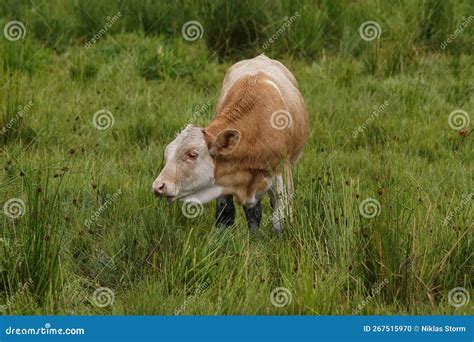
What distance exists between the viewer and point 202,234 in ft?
25.0

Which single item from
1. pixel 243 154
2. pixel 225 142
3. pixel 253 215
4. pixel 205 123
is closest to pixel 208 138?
pixel 225 142

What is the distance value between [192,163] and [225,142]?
31 centimetres

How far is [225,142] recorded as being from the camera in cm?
723

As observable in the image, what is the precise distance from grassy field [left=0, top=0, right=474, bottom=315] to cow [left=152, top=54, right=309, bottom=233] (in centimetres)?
20

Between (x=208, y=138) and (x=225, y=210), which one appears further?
(x=225, y=210)

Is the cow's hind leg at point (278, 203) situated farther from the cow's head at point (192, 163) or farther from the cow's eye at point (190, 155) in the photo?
the cow's eye at point (190, 155)

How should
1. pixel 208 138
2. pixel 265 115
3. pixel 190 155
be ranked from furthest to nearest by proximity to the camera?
pixel 265 115, pixel 208 138, pixel 190 155

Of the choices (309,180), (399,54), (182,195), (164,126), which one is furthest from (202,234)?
(399,54)

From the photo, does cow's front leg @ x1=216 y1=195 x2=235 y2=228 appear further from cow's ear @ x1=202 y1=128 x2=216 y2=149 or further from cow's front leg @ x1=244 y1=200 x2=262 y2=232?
cow's ear @ x1=202 y1=128 x2=216 y2=149

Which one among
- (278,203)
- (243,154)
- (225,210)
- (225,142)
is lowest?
(225,210)

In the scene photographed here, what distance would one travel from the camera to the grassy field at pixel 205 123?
649cm

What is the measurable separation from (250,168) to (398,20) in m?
5.36

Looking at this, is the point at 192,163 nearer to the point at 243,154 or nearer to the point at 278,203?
the point at 243,154

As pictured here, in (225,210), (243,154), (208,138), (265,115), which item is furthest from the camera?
(225,210)
